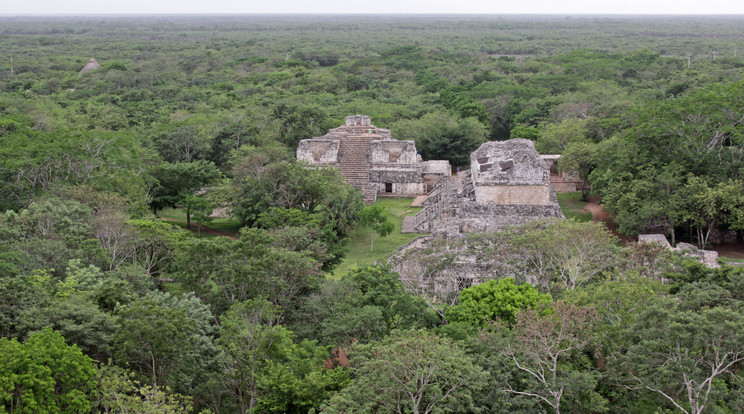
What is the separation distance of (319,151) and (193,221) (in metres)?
7.93

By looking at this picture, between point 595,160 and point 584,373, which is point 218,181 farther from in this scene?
point 584,373

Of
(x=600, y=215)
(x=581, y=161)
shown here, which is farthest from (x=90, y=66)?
(x=600, y=215)

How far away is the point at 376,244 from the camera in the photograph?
25297 millimetres

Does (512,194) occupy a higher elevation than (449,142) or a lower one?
higher

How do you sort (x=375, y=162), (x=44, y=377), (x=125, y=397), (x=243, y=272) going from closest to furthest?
(x=44, y=377) < (x=125, y=397) < (x=243, y=272) < (x=375, y=162)

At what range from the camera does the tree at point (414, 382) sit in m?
11.3

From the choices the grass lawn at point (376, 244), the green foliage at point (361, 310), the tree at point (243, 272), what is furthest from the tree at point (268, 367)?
the grass lawn at point (376, 244)

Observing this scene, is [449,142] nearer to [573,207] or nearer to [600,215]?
[573,207]

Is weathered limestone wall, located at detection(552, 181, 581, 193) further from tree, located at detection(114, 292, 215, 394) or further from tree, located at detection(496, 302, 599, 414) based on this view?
tree, located at detection(114, 292, 215, 394)

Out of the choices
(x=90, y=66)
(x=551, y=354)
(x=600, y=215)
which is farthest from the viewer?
(x=90, y=66)

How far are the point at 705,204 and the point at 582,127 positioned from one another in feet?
44.1

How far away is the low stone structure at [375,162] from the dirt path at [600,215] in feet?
21.7

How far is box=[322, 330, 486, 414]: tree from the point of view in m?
11.3

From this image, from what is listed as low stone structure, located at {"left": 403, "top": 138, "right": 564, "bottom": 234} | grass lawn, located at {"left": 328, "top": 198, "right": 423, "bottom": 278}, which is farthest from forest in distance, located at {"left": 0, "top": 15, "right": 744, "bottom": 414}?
low stone structure, located at {"left": 403, "top": 138, "right": 564, "bottom": 234}
